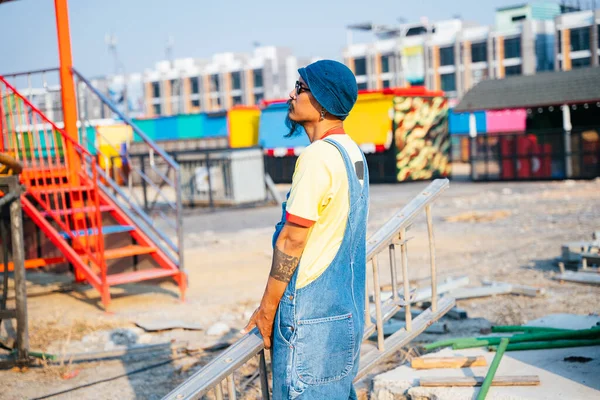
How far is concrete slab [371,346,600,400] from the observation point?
13.2 feet

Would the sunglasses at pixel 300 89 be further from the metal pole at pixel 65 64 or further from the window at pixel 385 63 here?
the window at pixel 385 63

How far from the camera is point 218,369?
2.79 meters

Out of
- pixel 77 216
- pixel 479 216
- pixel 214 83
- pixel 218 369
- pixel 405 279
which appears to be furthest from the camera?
pixel 214 83


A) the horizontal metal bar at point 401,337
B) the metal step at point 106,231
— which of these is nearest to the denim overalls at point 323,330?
the horizontal metal bar at point 401,337

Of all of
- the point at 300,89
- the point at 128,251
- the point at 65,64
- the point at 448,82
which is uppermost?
the point at 448,82

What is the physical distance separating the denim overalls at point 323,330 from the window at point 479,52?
3023 inches

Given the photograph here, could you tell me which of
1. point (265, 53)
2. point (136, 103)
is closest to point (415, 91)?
point (265, 53)

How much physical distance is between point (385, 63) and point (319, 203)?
81.8 m

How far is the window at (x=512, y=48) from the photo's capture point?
239ft

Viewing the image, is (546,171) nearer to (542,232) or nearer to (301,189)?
(542,232)

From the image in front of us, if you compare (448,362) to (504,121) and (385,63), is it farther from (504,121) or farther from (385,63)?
(385,63)

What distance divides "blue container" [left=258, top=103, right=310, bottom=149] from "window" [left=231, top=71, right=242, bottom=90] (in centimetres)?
6948

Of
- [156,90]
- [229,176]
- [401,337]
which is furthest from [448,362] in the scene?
[156,90]

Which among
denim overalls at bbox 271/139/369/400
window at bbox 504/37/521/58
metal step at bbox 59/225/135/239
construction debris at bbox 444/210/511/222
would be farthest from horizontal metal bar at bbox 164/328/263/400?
window at bbox 504/37/521/58
